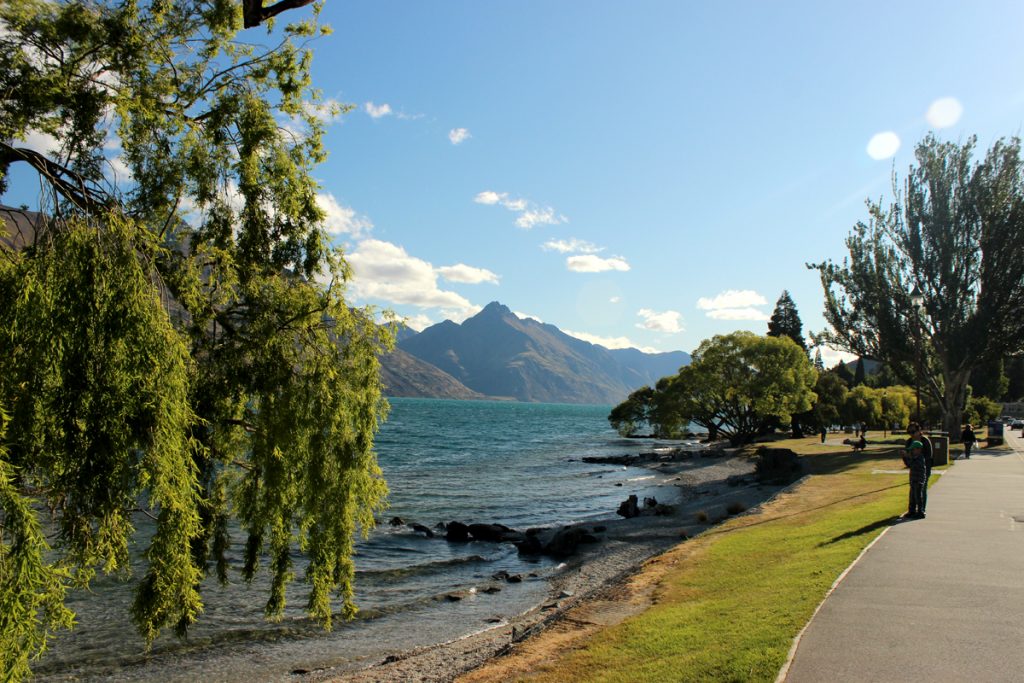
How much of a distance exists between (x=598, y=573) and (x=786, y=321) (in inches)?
3418

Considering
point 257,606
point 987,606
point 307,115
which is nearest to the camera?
point 987,606

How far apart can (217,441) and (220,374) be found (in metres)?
1.26

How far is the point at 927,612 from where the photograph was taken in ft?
29.9

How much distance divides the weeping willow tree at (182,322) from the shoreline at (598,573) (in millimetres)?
2817

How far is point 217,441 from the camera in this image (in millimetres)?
11172

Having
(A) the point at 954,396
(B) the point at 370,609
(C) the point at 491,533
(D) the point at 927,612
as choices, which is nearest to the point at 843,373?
(A) the point at 954,396

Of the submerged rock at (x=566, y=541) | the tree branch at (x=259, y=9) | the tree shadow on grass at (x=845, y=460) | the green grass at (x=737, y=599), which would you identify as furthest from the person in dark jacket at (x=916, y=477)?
the tree shadow on grass at (x=845, y=460)

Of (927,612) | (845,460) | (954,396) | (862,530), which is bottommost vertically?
(845,460)

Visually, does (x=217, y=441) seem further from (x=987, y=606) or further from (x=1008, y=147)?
(x=1008, y=147)

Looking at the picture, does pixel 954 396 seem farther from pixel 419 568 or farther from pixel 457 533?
pixel 419 568

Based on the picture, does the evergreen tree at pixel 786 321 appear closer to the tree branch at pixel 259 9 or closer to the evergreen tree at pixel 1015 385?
the evergreen tree at pixel 1015 385

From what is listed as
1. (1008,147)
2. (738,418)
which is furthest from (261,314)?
(738,418)

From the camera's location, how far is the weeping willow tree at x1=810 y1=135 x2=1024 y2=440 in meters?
48.6

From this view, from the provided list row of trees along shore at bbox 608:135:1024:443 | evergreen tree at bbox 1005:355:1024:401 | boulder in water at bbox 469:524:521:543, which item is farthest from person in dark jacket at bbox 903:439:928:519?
evergreen tree at bbox 1005:355:1024:401
